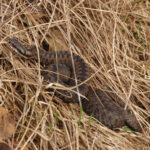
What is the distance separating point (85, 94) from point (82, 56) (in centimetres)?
65

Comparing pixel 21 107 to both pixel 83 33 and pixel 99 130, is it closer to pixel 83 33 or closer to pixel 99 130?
pixel 99 130

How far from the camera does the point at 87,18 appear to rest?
4.44 metres

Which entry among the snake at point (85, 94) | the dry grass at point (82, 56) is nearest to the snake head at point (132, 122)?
the snake at point (85, 94)

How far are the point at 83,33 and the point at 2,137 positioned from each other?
247cm

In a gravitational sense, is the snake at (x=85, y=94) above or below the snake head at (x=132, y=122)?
above

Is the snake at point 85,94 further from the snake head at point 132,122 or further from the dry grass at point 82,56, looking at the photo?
the dry grass at point 82,56

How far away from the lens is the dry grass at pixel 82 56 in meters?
3.25

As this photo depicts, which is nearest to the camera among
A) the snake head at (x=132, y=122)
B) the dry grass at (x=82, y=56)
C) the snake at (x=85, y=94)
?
the dry grass at (x=82, y=56)

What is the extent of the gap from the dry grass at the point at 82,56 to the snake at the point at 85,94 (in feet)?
0.39

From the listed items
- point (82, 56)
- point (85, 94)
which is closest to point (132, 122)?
point (85, 94)

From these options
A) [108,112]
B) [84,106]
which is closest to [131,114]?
[108,112]

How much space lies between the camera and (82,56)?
449 centimetres

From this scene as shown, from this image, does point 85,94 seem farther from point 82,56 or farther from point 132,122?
point 132,122

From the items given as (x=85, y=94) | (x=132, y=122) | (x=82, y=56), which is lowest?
(x=132, y=122)
